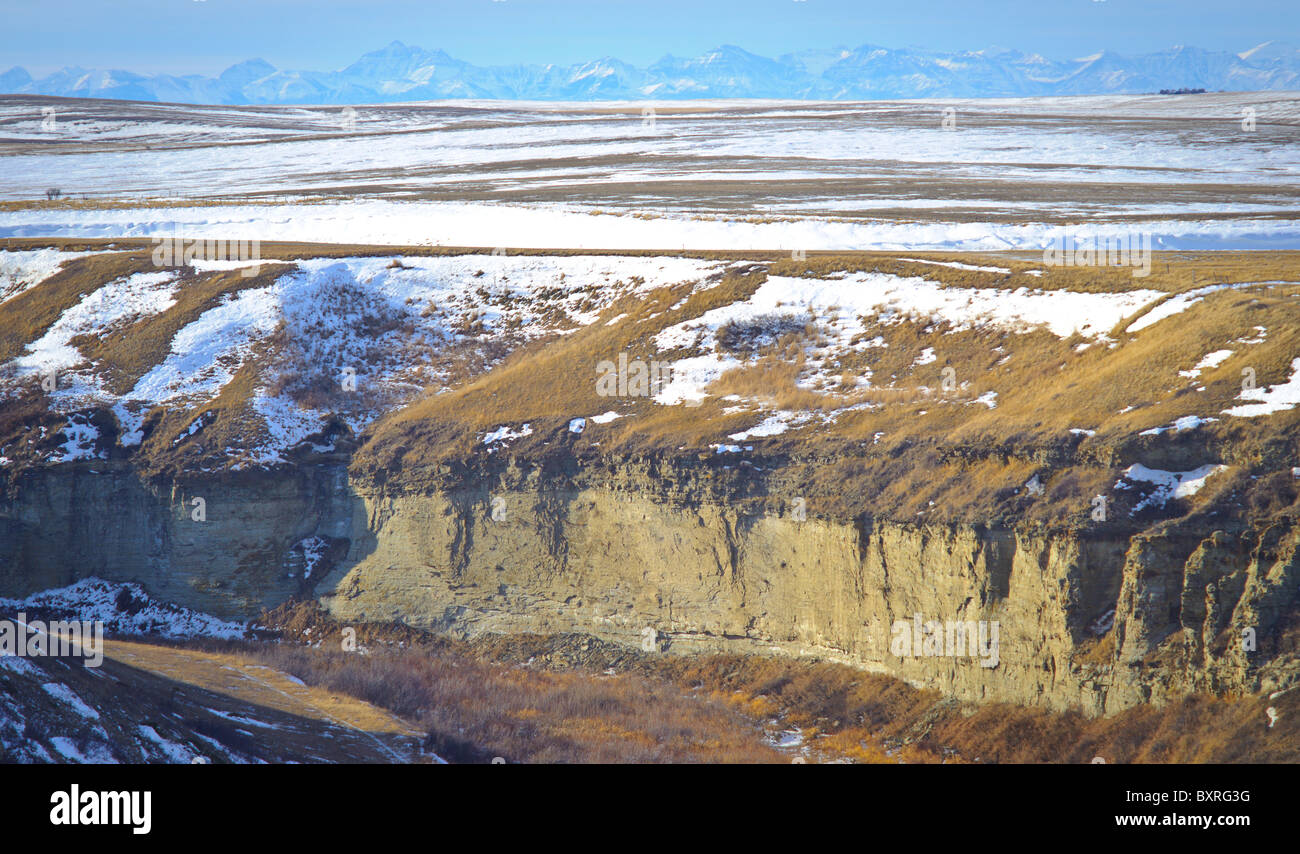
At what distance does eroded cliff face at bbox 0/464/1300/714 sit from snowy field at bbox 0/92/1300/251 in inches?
821

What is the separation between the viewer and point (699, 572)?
25.6 m

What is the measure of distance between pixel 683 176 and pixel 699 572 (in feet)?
196

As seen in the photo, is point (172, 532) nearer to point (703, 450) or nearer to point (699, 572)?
point (699, 572)

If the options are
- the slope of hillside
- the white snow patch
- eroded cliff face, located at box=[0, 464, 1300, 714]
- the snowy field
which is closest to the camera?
eroded cliff face, located at box=[0, 464, 1300, 714]

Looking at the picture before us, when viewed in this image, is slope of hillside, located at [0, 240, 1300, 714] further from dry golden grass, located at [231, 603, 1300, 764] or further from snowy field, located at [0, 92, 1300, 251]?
snowy field, located at [0, 92, 1300, 251]

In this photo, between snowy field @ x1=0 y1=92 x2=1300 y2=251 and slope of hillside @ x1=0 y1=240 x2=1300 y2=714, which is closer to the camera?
slope of hillside @ x1=0 y1=240 x2=1300 y2=714

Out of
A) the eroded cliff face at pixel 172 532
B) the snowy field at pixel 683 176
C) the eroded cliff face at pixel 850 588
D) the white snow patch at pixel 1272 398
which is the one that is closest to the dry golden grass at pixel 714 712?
the eroded cliff face at pixel 850 588

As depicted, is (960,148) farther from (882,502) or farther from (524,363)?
(882,502)

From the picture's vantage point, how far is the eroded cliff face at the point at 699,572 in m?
18.7

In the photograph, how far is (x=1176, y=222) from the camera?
4675cm

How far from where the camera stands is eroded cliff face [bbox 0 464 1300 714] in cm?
1872

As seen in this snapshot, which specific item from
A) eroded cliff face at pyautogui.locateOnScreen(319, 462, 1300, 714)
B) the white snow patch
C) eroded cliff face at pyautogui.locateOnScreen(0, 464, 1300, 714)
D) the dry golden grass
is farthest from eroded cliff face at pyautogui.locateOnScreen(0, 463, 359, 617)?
the white snow patch

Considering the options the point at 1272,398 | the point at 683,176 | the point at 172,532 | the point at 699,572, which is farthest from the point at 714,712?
the point at 683,176

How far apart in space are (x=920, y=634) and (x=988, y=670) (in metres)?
1.76
